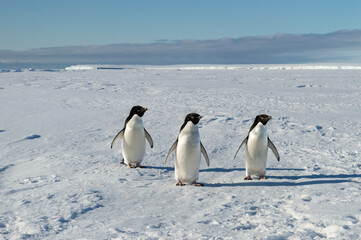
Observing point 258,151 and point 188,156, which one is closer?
point 188,156

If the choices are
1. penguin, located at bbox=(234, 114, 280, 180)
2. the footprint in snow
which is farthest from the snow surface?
penguin, located at bbox=(234, 114, 280, 180)

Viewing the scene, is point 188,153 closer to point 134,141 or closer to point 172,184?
point 172,184

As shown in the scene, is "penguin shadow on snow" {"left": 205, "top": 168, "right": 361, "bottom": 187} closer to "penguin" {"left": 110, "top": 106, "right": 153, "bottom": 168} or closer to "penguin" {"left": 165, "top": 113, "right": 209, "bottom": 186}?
"penguin" {"left": 165, "top": 113, "right": 209, "bottom": 186}

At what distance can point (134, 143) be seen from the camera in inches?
191

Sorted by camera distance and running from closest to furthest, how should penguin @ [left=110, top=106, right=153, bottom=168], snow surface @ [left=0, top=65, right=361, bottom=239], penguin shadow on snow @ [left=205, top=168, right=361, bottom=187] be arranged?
snow surface @ [left=0, top=65, right=361, bottom=239] → penguin shadow on snow @ [left=205, top=168, right=361, bottom=187] → penguin @ [left=110, top=106, right=153, bottom=168]

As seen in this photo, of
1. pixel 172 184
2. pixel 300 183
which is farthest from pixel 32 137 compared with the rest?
pixel 300 183

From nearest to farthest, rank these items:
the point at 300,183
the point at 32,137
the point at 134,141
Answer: the point at 300,183, the point at 134,141, the point at 32,137

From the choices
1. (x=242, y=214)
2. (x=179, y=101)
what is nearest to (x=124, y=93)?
(x=179, y=101)

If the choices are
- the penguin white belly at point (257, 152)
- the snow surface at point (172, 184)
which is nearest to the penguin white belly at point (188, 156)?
the snow surface at point (172, 184)

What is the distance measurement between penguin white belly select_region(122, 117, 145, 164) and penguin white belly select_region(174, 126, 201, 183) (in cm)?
98

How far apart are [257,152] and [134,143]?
1530 mm

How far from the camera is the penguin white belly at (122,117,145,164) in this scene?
4.82 metres

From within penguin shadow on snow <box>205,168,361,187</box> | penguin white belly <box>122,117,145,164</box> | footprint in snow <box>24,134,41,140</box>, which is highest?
penguin white belly <box>122,117,145,164</box>

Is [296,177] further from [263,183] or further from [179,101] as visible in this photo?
[179,101]
